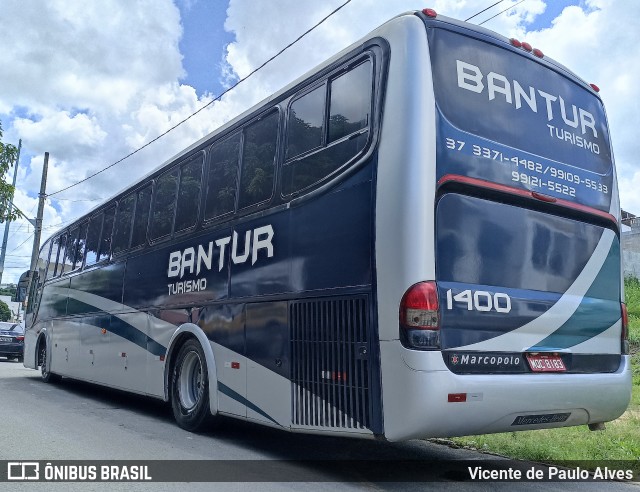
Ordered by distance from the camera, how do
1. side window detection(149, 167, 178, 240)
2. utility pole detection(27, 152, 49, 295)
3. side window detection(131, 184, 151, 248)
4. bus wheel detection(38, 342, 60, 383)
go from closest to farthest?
side window detection(149, 167, 178, 240)
side window detection(131, 184, 151, 248)
bus wheel detection(38, 342, 60, 383)
utility pole detection(27, 152, 49, 295)

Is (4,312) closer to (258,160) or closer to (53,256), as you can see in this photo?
(53,256)

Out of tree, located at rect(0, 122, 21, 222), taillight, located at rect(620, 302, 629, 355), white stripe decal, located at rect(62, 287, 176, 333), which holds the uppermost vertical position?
tree, located at rect(0, 122, 21, 222)

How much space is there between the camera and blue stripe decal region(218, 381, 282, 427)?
6.04 meters

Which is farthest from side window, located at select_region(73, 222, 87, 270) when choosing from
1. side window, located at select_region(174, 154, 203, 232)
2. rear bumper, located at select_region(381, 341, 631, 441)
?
rear bumper, located at select_region(381, 341, 631, 441)

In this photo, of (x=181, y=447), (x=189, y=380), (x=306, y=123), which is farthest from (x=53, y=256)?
(x=306, y=123)

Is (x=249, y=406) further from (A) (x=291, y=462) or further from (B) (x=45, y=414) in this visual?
(B) (x=45, y=414)

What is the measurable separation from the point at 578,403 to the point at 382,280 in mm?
2083

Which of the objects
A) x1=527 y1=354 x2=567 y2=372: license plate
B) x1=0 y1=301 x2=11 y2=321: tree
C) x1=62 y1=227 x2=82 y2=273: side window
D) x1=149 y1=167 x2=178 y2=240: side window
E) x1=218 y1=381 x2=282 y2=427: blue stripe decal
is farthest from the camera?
x1=0 y1=301 x2=11 y2=321: tree

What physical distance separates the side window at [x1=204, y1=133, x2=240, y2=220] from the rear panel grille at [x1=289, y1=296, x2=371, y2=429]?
200cm

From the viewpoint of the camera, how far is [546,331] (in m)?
5.27

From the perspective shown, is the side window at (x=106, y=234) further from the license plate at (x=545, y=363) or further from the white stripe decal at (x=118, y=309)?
the license plate at (x=545, y=363)

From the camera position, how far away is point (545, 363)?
5180 millimetres

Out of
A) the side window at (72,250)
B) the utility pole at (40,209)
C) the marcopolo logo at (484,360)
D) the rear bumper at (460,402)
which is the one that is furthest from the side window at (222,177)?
the utility pole at (40,209)

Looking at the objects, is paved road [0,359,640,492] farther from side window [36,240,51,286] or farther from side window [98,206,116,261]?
side window [36,240,51,286]
